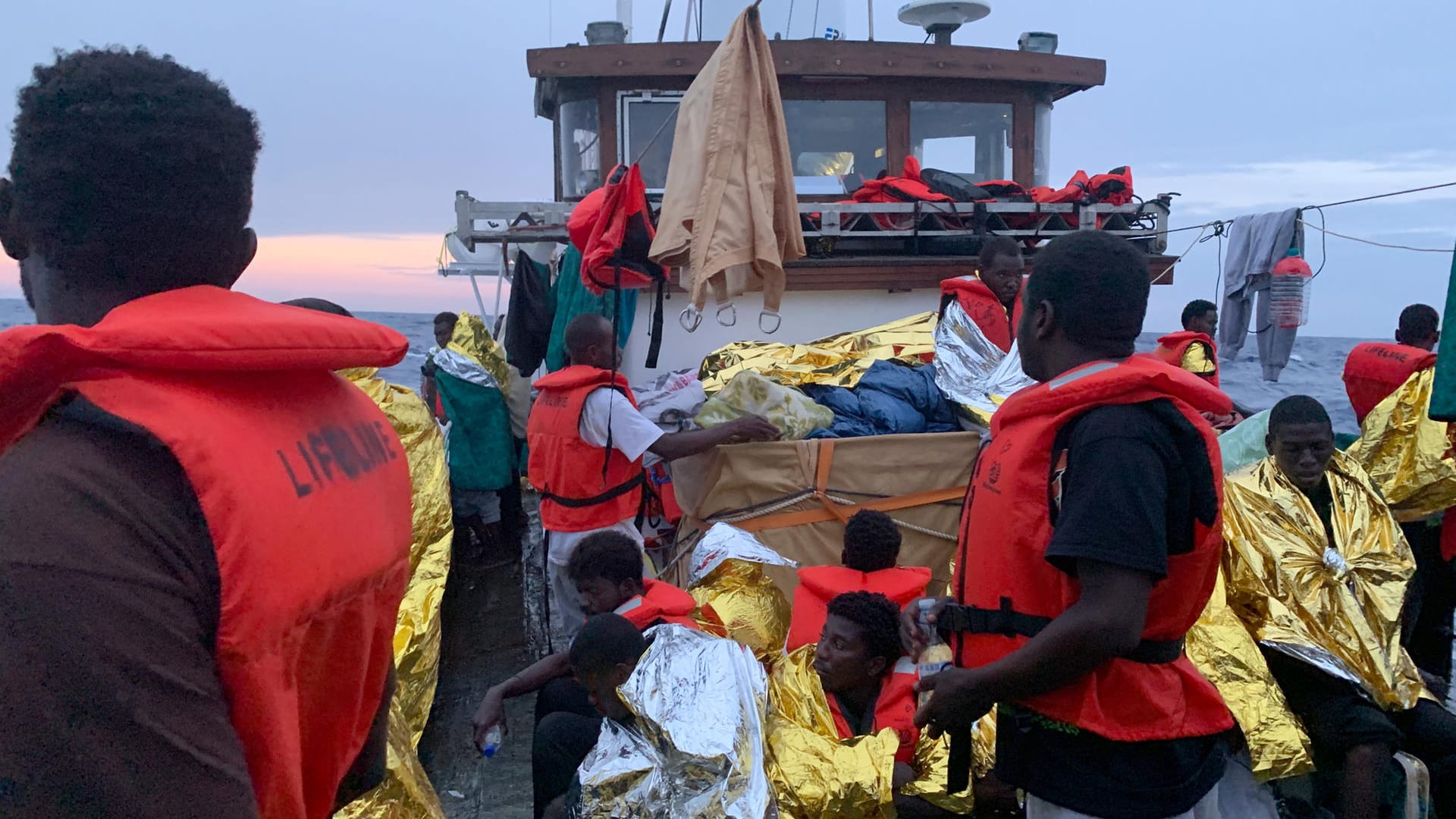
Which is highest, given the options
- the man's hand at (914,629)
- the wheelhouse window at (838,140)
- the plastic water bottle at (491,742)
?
the wheelhouse window at (838,140)

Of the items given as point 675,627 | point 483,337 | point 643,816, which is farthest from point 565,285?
point 643,816

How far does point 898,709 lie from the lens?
124 inches

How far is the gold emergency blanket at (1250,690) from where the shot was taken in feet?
9.91

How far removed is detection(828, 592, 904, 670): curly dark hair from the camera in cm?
318

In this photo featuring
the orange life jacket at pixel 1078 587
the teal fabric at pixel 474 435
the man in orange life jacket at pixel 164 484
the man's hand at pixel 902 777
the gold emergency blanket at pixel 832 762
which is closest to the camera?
the man in orange life jacket at pixel 164 484

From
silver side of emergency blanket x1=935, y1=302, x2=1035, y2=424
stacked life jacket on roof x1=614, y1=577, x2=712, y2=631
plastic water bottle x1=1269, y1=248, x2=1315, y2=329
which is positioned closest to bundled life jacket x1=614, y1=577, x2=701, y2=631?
stacked life jacket on roof x1=614, y1=577, x2=712, y2=631

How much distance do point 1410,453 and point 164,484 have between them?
5.34m

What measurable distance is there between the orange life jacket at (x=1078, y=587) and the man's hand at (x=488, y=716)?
5.65 ft

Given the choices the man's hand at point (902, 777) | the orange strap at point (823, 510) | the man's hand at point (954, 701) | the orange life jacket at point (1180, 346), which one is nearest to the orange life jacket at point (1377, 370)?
the orange life jacket at point (1180, 346)

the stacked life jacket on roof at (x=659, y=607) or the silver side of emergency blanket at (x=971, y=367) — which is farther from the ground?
the silver side of emergency blanket at (x=971, y=367)

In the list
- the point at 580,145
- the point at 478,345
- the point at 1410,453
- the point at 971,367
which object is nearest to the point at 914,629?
the point at 971,367

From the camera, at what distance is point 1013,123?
815 cm

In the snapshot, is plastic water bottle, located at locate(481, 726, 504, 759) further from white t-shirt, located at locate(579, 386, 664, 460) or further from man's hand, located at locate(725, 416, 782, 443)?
man's hand, located at locate(725, 416, 782, 443)

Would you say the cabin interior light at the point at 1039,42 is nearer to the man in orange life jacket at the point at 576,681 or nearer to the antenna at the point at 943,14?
the antenna at the point at 943,14
